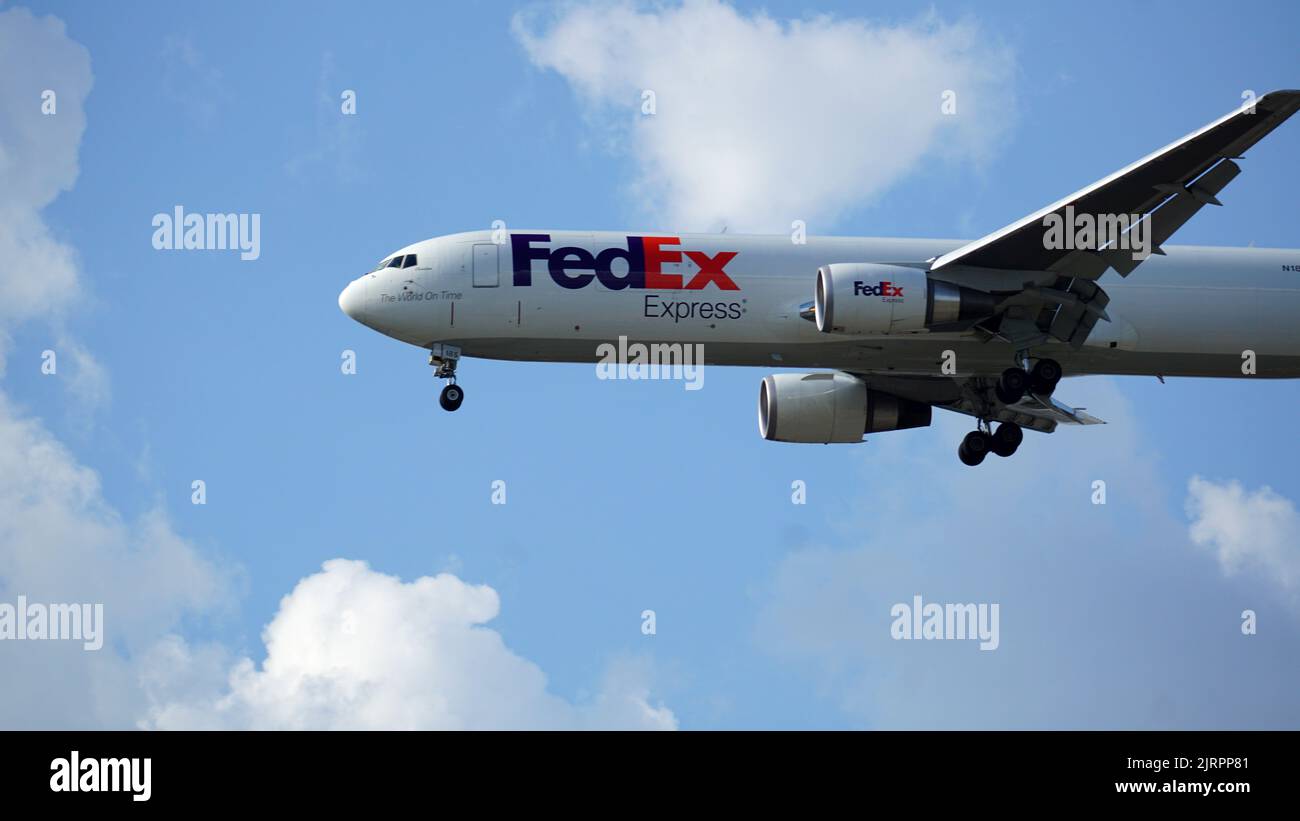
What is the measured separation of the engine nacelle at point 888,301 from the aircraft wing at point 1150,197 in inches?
38.1

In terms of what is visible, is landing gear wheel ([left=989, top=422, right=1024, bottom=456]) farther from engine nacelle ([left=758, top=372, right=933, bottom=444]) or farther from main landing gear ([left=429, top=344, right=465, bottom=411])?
main landing gear ([left=429, top=344, right=465, bottom=411])

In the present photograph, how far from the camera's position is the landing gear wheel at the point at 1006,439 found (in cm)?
5100

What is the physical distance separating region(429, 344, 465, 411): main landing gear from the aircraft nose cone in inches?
84.1

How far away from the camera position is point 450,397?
4766cm

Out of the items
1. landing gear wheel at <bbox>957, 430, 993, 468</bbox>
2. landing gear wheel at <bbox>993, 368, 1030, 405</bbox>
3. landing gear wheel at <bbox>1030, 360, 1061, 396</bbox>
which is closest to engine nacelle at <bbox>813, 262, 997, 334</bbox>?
landing gear wheel at <bbox>993, 368, 1030, 405</bbox>

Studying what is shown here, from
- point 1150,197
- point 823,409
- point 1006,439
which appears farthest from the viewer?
point 1006,439

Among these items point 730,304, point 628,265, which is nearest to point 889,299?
point 730,304

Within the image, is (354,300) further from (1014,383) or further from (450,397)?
(1014,383)

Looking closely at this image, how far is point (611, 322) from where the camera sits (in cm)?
4584

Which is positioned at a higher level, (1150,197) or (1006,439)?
(1150,197)

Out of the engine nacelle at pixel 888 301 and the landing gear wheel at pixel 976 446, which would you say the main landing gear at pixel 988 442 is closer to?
the landing gear wheel at pixel 976 446

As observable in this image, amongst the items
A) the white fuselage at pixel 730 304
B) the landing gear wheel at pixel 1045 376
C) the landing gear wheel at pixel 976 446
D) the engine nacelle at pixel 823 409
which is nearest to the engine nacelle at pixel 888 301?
the white fuselage at pixel 730 304

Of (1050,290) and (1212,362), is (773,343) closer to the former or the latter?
(1050,290)

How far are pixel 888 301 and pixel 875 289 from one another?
424 mm
